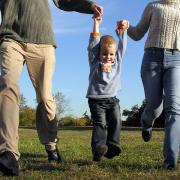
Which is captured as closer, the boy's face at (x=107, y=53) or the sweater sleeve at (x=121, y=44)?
the boy's face at (x=107, y=53)

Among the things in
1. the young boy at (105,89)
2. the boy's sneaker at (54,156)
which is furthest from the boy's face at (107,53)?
the boy's sneaker at (54,156)

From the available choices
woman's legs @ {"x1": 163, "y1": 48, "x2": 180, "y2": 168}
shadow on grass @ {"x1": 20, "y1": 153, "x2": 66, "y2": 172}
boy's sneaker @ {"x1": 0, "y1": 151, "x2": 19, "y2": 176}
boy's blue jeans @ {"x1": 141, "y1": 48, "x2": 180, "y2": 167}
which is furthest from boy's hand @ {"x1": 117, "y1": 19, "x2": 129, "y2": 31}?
boy's sneaker @ {"x1": 0, "y1": 151, "x2": 19, "y2": 176}

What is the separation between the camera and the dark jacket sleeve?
7.06m

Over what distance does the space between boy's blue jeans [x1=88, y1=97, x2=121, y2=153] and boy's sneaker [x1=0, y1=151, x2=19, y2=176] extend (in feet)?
4.87

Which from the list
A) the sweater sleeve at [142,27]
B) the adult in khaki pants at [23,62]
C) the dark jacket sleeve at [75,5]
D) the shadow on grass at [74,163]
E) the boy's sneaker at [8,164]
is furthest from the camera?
the dark jacket sleeve at [75,5]

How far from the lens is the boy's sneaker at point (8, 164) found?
552 cm

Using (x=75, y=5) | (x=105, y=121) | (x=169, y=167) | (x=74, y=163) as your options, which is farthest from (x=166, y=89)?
(x=75, y=5)

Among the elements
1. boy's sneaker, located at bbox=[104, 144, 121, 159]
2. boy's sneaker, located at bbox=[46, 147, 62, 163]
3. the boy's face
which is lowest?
boy's sneaker, located at bbox=[46, 147, 62, 163]

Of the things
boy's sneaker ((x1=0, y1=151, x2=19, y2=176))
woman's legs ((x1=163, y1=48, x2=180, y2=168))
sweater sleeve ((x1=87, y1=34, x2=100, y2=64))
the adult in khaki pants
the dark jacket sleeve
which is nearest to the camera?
boy's sneaker ((x1=0, y1=151, x2=19, y2=176))

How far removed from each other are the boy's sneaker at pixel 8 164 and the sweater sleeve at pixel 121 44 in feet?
7.65

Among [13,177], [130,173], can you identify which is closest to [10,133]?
[13,177]

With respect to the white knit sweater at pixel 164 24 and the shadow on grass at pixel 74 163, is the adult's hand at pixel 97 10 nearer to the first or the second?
the white knit sweater at pixel 164 24

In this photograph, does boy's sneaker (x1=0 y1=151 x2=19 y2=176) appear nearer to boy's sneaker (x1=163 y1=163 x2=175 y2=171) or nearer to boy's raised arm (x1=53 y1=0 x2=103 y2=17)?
boy's sneaker (x1=163 y1=163 x2=175 y2=171)

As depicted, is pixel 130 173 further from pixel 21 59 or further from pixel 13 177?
pixel 21 59
